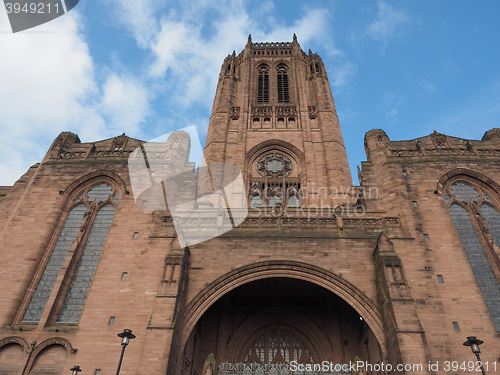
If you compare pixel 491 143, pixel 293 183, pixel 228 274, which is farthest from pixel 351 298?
pixel 491 143

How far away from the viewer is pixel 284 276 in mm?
16031

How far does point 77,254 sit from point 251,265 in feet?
28.6

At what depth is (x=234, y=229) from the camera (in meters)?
17.8

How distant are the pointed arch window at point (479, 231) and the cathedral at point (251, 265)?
0.21ft

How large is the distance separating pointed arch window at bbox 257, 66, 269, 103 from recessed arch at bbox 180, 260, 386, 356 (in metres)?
19.2

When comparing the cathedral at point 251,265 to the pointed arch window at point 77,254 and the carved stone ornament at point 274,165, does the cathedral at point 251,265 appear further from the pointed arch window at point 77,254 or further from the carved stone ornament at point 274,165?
the carved stone ornament at point 274,165

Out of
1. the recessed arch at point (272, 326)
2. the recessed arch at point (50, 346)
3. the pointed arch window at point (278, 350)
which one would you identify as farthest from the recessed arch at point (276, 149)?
the recessed arch at point (50, 346)

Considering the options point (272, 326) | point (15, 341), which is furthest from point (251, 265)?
point (15, 341)

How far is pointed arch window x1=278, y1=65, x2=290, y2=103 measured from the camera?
3222 cm

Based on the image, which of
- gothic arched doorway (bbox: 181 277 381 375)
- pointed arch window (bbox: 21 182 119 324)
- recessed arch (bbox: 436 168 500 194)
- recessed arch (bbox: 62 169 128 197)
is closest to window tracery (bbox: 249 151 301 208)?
gothic arched doorway (bbox: 181 277 381 375)

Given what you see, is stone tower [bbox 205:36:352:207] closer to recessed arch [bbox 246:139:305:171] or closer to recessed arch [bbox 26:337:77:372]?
recessed arch [bbox 246:139:305:171]

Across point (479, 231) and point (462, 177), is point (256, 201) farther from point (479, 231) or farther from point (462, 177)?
point (479, 231)

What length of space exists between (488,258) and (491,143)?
29.2 ft

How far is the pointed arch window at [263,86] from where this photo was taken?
32344 millimetres
